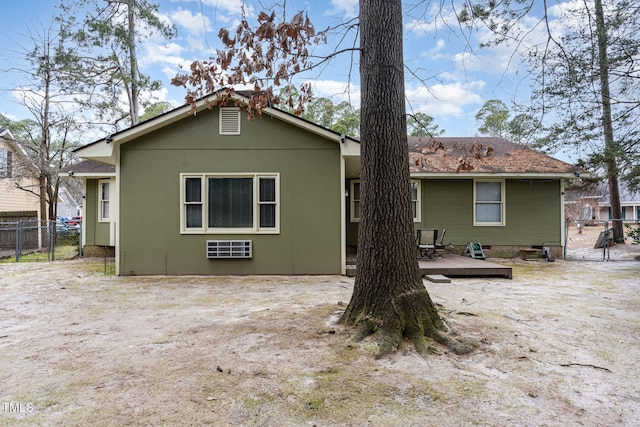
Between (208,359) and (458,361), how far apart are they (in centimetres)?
219

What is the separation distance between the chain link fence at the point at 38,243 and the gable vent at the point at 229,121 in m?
6.85

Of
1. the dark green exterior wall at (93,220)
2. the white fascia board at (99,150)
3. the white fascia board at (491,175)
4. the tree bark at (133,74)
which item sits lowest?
the dark green exterior wall at (93,220)

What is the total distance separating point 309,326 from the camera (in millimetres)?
4004

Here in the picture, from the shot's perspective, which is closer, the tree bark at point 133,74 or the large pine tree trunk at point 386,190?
the large pine tree trunk at point 386,190

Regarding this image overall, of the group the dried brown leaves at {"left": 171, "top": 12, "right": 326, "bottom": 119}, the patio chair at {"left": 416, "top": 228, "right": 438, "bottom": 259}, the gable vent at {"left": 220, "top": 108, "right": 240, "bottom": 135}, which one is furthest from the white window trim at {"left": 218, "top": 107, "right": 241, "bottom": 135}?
the patio chair at {"left": 416, "top": 228, "right": 438, "bottom": 259}

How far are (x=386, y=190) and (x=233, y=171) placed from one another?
16.3 feet

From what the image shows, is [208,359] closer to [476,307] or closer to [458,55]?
[476,307]

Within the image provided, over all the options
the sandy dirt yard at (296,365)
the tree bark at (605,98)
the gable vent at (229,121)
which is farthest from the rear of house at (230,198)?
the tree bark at (605,98)

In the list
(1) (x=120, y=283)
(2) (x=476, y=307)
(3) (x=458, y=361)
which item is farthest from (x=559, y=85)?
(1) (x=120, y=283)

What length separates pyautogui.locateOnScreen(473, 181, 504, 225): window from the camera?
10.8 metres

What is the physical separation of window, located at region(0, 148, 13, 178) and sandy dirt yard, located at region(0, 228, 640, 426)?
1375 centimetres

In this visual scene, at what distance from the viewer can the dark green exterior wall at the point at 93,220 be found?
11.3m

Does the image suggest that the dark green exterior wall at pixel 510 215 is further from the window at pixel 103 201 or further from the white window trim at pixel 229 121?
the window at pixel 103 201

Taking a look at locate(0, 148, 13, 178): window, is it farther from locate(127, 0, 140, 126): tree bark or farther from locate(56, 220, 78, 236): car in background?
locate(127, 0, 140, 126): tree bark
